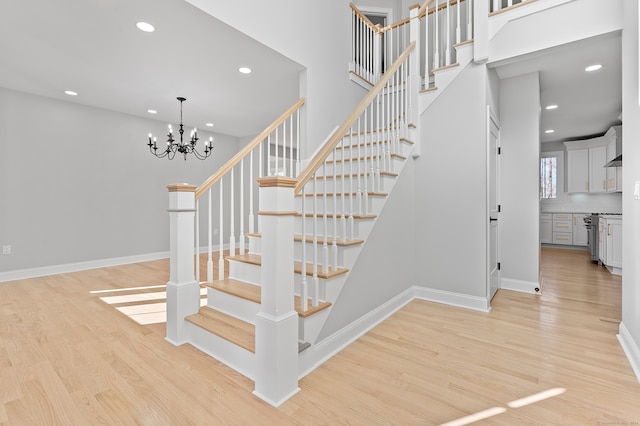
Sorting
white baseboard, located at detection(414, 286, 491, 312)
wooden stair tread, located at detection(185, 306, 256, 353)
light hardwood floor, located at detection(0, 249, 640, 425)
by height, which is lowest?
light hardwood floor, located at detection(0, 249, 640, 425)

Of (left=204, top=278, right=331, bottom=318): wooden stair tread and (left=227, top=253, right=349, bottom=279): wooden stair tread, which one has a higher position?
(left=227, top=253, right=349, bottom=279): wooden stair tread

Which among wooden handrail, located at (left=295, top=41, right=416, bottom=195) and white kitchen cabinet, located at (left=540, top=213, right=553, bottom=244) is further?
white kitchen cabinet, located at (left=540, top=213, right=553, bottom=244)

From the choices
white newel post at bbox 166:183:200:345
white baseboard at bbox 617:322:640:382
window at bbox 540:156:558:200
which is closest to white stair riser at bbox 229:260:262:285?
white newel post at bbox 166:183:200:345

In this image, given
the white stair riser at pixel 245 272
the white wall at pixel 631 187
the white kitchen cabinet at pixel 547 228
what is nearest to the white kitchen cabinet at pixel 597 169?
the white kitchen cabinet at pixel 547 228

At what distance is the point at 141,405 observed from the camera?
153 centimetres

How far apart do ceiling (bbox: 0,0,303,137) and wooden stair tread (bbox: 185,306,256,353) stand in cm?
238

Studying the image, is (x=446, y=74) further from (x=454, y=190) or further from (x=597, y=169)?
(x=597, y=169)

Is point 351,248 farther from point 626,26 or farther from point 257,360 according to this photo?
point 626,26

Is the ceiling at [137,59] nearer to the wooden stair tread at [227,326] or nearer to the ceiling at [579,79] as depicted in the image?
the wooden stair tread at [227,326]

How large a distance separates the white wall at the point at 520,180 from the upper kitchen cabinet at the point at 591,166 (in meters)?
3.80

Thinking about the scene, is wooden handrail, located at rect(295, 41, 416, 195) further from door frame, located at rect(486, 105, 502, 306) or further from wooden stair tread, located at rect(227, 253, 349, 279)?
door frame, located at rect(486, 105, 502, 306)

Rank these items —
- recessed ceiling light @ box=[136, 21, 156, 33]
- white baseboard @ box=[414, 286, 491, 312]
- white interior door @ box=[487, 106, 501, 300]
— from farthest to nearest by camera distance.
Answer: white interior door @ box=[487, 106, 501, 300]
white baseboard @ box=[414, 286, 491, 312]
recessed ceiling light @ box=[136, 21, 156, 33]

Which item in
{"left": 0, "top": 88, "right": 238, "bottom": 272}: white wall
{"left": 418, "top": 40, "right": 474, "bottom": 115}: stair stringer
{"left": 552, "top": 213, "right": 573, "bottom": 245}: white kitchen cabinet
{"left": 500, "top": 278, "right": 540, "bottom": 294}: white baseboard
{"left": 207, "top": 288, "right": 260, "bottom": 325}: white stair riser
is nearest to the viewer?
{"left": 207, "top": 288, "right": 260, "bottom": 325}: white stair riser

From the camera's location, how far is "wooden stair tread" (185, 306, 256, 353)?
1.86 metres
